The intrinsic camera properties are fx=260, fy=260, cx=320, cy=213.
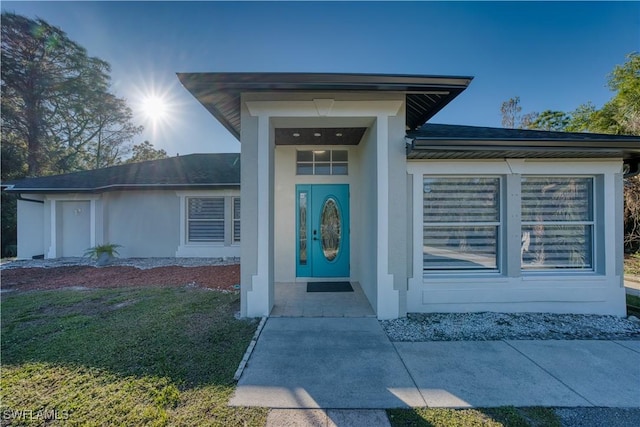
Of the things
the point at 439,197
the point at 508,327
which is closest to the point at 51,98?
the point at 439,197

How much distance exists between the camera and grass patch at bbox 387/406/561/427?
7.41ft

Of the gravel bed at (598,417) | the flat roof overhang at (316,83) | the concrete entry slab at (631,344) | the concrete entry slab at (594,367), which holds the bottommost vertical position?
the concrete entry slab at (631,344)

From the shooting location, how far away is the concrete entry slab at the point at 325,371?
254 cm

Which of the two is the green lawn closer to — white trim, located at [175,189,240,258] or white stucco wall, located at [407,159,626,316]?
white stucco wall, located at [407,159,626,316]

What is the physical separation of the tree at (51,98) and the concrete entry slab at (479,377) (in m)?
25.3

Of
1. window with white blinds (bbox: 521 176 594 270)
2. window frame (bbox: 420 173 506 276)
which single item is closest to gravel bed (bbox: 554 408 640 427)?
window frame (bbox: 420 173 506 276)

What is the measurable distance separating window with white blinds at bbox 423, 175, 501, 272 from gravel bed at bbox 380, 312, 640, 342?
37.1 inches

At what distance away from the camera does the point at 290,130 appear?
18.0 ft

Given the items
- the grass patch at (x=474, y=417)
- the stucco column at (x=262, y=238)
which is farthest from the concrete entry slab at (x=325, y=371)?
the stucco column at (x=262, y=238)

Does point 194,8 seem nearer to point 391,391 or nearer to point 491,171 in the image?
point 491,171

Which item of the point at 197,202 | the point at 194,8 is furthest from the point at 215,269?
the point at 194,8

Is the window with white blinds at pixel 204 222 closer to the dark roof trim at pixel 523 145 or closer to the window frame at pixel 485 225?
the window frame at pixel 485 225

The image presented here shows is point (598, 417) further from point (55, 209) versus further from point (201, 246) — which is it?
point (55, 209)

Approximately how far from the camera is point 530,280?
4.94 metres
